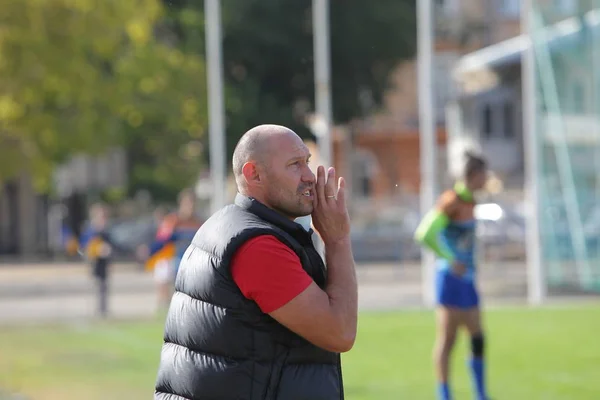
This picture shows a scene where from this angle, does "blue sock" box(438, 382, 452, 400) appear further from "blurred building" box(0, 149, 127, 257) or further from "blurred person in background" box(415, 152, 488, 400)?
"blurred building" box(0, 149, 127, 257)

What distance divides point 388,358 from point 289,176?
11153 millimetres

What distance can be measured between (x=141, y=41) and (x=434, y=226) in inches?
1148

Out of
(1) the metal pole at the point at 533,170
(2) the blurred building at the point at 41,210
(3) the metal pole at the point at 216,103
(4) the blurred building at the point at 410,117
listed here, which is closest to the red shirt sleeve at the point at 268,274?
(1) the metal pole at the point at 533,170

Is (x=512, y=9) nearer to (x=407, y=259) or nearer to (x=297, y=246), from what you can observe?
(x=407, y=259)

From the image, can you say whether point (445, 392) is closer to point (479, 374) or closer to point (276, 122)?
point (479, 374)

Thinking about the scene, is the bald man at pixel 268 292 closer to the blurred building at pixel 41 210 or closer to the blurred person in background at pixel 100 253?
the blurred person in background at pixel 100 253

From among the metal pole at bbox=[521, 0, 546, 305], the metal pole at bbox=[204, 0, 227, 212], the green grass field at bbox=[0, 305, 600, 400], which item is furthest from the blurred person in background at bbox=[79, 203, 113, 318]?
the metal pole at bbox=[521, 0, 546, 305]

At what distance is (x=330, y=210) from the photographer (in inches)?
170

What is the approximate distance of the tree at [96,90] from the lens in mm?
29734

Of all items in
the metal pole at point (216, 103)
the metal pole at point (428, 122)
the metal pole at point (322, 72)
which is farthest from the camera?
the metal pole at point (216, 103)

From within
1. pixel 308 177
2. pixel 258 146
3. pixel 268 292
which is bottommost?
pixel 268 292

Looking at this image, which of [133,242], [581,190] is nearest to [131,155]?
[133,242]

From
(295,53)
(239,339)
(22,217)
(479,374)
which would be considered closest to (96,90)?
(295,53)

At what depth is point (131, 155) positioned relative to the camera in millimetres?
55938
